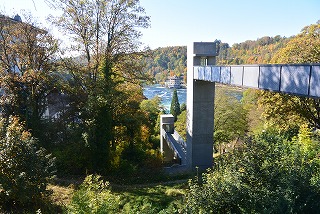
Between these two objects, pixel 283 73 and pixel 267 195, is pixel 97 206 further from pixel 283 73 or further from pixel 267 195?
pixel 283 73

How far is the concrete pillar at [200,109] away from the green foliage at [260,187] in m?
7.80

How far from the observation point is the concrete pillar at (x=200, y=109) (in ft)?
47.4

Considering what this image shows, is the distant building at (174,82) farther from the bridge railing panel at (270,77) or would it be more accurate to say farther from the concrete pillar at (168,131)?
the bridge railing panel at (270,77)

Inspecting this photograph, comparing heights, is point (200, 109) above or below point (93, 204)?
above

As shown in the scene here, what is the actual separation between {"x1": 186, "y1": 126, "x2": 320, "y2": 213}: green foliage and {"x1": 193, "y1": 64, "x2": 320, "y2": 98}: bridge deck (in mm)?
1880

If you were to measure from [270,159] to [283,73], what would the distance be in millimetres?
2606

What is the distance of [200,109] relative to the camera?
15.2m

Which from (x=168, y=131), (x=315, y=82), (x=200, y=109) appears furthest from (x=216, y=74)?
(x=168, y=131)

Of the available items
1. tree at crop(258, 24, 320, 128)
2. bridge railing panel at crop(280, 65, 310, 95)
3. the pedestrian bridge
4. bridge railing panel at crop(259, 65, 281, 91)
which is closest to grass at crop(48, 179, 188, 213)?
the pedestrian bridge

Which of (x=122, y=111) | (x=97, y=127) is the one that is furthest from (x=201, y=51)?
(x=97, y=127)

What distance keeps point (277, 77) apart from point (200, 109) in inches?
300

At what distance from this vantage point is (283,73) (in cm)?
752

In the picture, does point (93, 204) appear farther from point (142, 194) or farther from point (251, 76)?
point (251, 76)

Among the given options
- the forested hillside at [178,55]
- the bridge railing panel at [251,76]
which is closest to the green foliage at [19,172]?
the bridge railing panel at [251,76]
